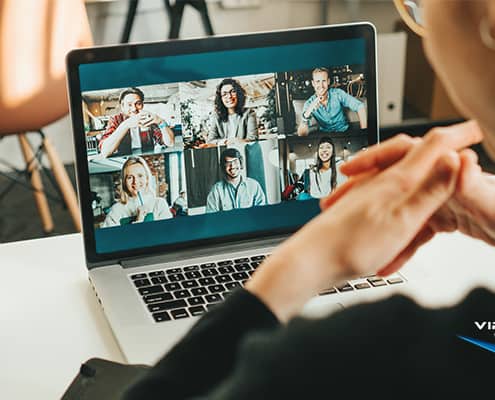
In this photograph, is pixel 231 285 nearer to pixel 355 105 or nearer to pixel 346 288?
pixel 346 288

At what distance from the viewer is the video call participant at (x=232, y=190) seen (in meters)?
1.05

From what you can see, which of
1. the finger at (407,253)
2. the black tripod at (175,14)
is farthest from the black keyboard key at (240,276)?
the black tripod at (175,14)

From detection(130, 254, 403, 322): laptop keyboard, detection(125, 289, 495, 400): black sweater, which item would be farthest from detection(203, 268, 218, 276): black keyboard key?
detection(125, 289, 495, 400): black sweater

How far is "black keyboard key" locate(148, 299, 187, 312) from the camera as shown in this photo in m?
0.91

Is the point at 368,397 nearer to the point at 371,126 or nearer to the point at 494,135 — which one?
the point at 494,135

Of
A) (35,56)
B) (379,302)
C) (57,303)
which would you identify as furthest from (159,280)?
(35,56)

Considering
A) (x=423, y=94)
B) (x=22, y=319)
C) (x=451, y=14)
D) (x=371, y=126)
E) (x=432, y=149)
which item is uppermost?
(x=451, y=14)

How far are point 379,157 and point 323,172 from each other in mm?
450

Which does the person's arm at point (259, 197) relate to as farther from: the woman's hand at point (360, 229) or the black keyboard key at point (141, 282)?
the woman's hand at point (360, 229)

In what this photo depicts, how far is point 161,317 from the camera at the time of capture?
0.89 metres

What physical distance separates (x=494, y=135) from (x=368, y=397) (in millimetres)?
135

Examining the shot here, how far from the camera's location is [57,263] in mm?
1067

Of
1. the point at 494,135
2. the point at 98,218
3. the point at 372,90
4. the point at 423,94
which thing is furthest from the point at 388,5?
the point at 494,135

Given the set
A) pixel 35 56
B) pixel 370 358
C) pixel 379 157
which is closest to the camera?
pixel 370 358
